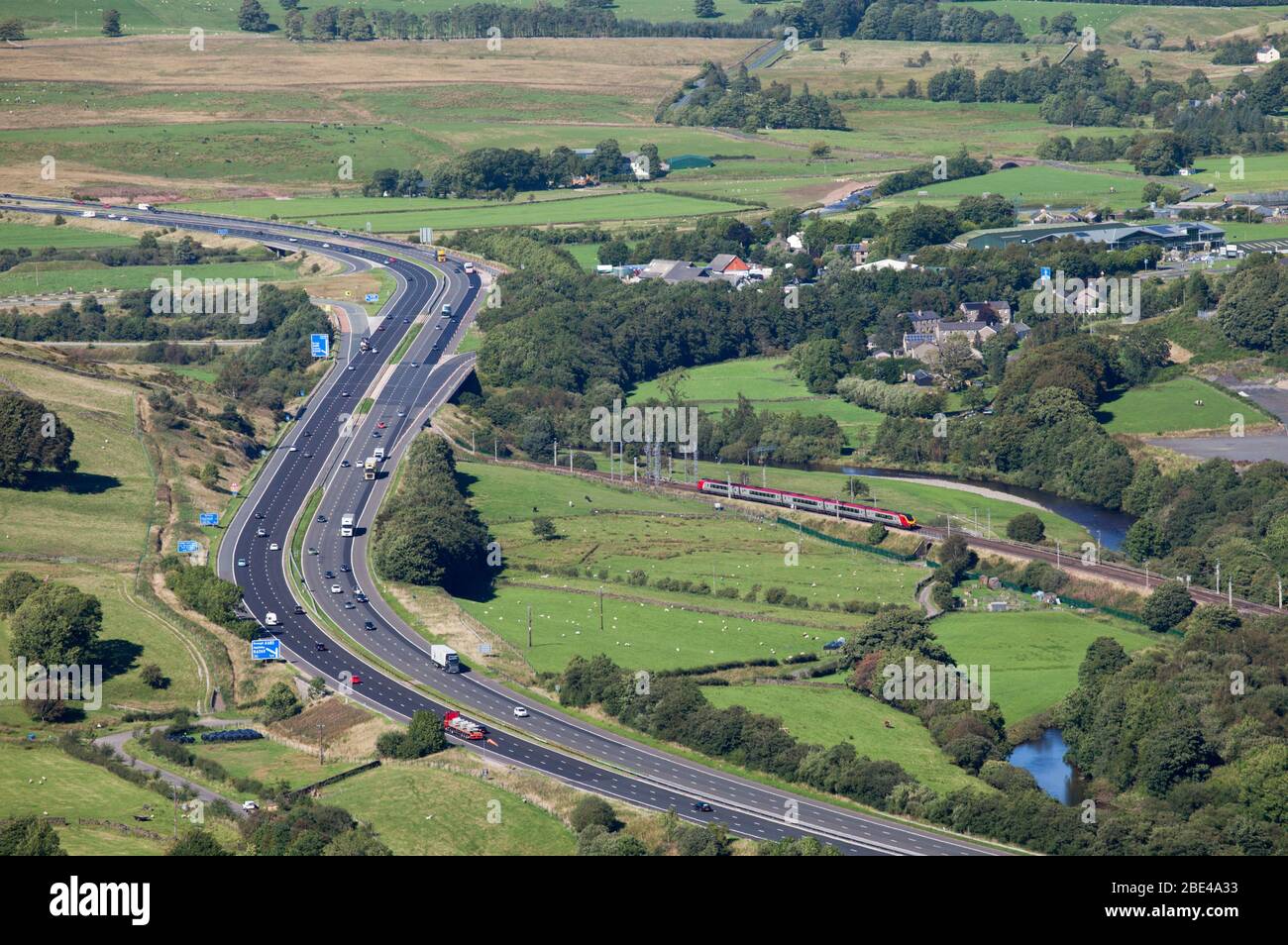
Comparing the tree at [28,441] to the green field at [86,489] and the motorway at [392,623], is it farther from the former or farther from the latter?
the motorway at [392,623]

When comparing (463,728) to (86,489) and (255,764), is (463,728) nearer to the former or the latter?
(255,764)

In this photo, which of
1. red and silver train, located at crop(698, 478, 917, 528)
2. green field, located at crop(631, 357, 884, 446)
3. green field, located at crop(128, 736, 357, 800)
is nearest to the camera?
green field, located at crop(128, 736, 357, 800)

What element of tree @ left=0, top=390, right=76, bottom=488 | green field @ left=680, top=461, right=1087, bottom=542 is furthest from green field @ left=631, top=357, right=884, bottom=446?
tree @ left=0, top=390, right=76, bottom=488

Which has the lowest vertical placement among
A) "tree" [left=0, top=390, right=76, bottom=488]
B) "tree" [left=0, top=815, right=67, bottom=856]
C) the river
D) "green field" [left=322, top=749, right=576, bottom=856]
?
the river

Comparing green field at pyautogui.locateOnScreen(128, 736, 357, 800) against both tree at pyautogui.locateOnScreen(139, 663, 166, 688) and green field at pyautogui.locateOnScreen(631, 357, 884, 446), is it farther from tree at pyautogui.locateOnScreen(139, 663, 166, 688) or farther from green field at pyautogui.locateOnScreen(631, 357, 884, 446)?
green field at pyautogui.locateOnScreen(631, 357, 884, 446)

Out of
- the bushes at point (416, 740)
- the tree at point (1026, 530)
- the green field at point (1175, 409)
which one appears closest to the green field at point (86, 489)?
the bushes at point (416, 740)

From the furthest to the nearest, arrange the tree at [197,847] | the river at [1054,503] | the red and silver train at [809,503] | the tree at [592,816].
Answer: the river at [1054,503] < the red and silver train at [809,503] < the tree at [592,816] < the tree at [197,847]
